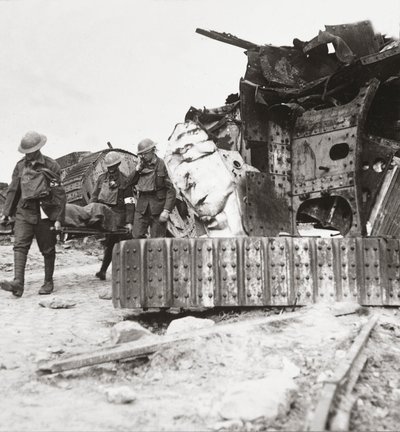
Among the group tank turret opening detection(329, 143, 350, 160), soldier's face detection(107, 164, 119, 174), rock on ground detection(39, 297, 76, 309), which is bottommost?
rock on ground detection(39, 297, 76, 309)

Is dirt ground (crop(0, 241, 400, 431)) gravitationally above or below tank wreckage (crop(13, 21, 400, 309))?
below

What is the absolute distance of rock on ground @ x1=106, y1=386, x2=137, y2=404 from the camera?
2.97m

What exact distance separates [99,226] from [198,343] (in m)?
4.18

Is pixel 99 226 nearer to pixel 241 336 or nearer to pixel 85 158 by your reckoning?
pixel 241 336

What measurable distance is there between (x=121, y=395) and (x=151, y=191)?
401 cm

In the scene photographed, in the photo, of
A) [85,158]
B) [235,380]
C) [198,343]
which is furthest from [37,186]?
[85,158]

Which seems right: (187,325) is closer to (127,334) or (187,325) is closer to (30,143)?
(127,334)

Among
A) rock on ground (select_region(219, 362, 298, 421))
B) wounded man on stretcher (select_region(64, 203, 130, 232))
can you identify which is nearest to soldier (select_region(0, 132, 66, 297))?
wounded man on stretcher (select_region(64, 203, 130, 232))

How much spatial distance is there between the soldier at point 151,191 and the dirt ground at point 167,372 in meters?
1.64

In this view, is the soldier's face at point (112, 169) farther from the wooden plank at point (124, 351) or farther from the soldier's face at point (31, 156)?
the wooden plank at point (124, 351)

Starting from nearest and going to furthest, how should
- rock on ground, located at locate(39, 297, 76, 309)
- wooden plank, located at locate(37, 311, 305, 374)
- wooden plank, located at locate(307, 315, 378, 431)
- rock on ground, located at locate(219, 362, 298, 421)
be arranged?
wooden plank, located at locate(307, 315, 378, 431) → rock on ground, located at locate(219, 362, 298, 421) → wooden plank, located at locate(37, 311, 305, 374) → rock on ground, located at locate(39, 297, 76, 309)

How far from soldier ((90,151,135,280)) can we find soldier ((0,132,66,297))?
128 cm

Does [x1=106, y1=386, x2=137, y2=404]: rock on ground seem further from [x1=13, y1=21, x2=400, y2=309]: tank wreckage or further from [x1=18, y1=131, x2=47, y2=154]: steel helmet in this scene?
[x1=18, y1=131, x2=47, y2=154]: steel helmet

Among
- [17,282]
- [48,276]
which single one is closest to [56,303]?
[17,282]
